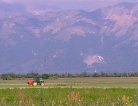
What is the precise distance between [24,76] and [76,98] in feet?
344

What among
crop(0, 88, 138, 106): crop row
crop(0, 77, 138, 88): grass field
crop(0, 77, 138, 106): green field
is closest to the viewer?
crop(0, 88, 138, 106): crop row

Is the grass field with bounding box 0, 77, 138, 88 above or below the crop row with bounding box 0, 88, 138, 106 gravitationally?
above

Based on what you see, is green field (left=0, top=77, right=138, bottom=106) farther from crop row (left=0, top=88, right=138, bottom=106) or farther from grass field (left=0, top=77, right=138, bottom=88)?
grass field (left=0, top=77, right=138, bottom=88)

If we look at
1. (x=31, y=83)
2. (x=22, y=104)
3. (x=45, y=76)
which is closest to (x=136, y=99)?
(x=22, y=104)

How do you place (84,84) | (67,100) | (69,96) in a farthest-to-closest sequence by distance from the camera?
(84,84), (67,100), (69,96)

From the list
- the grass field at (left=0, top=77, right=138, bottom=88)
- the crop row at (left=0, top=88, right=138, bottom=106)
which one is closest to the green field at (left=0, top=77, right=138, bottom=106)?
the crop row at (left=0, top=88, right=138, bottom=106)

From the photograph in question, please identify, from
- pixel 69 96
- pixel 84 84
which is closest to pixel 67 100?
pixel 69 96

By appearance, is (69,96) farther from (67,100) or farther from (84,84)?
(84,84)

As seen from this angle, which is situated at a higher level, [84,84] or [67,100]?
[84,84]

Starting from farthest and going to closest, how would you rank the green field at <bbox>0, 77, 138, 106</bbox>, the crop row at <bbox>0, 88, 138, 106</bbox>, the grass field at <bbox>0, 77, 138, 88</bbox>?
1. the grass field at <bbox>0, 77, 138, 88</bbox>
2. the green field at <bbox>0, 77, 138, 106</bbox>
3. the crop row at <bbox>0, 88, 138, 106</bbox>

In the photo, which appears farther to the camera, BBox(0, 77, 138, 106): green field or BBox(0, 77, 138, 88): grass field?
BBox(0, 77, 138, 88): grass field

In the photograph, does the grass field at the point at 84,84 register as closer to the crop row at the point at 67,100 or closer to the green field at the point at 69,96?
the green field at the point at 69,96

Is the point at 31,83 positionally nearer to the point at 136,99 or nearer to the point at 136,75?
the point at 136,75

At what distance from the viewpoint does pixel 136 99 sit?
20484 millimetres
